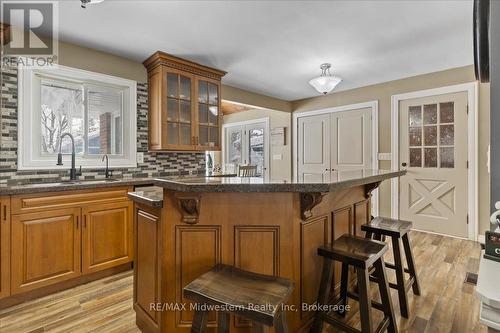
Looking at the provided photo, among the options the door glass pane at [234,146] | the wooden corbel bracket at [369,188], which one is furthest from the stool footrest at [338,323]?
the door glass pane at [234,146]

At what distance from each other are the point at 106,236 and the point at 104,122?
137 centimetres

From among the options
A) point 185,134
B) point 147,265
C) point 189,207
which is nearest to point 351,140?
point 185,134

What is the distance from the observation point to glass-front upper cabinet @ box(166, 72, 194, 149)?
325 cm

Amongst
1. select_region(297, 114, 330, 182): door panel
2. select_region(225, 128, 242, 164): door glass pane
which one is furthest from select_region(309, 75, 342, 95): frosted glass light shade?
select_region(225, 128, 242, 164): door glass pane

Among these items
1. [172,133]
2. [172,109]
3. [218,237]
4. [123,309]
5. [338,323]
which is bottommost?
[123,309]

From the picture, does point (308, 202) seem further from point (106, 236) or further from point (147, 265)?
point (106, 236)

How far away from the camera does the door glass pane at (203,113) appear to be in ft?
11.7

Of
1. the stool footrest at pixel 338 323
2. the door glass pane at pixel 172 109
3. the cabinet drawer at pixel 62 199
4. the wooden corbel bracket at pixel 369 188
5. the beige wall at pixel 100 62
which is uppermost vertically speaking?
the beige wall at pixel 100 62

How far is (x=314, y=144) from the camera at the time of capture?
17.5 feet

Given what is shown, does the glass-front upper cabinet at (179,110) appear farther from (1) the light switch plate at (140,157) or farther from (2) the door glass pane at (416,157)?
(2) the door glass pane at (416,157)

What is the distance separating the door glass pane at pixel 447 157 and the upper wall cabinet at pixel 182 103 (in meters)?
3.29

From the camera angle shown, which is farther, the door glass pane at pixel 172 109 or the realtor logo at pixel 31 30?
the door glass pane at pixel 172 109

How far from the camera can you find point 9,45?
8.14ft

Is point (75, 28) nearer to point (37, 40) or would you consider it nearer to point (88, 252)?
point (37, 40)
